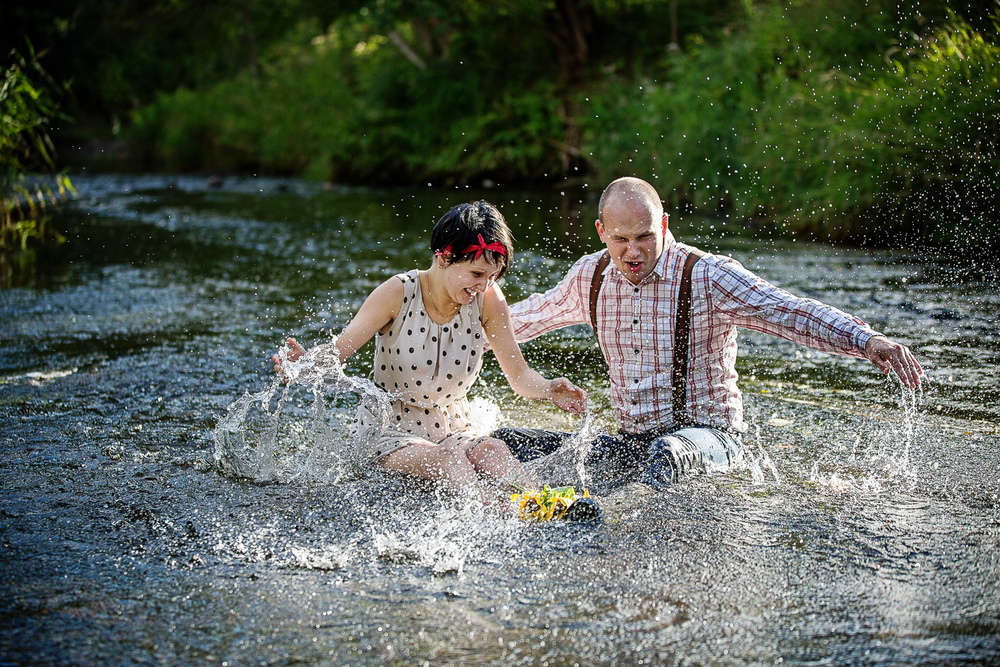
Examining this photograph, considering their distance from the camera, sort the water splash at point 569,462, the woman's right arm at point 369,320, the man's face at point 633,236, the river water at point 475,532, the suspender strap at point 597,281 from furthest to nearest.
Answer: the suspender strap at point 597,281
the water splash at point 569,462
the woman's right arm at point 369,320
the man's face at point 633,236
the river water at point 475,532

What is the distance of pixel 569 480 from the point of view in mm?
4398

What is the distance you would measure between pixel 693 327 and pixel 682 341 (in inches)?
3.1

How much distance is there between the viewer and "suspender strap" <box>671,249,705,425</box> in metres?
4.33

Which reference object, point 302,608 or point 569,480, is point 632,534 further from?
point 302,608

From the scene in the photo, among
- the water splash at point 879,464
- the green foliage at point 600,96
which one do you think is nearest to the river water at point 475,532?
the water splash at point 879,464

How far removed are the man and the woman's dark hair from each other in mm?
460

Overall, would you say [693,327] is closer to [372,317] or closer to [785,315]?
[785,315]

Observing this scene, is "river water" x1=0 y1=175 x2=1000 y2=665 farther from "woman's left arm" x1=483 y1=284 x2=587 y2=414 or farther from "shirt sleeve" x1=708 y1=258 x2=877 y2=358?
"shirt sleeve" x1=708 y1=258 x2=877 y2=358

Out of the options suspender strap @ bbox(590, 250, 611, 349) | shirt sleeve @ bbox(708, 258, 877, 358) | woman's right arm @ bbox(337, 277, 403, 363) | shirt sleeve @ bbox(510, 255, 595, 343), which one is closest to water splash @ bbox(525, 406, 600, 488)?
suspender strap @ bbox(590, 250, 611, 349)

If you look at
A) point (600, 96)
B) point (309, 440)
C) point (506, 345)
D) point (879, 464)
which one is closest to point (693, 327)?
point (506, 345)

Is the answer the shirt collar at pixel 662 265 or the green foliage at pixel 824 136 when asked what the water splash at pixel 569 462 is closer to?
the shirt collar at pixel 662 265

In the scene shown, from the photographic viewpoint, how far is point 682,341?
14.3ft

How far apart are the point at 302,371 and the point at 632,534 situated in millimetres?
1620

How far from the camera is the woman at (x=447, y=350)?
13.8 feet
